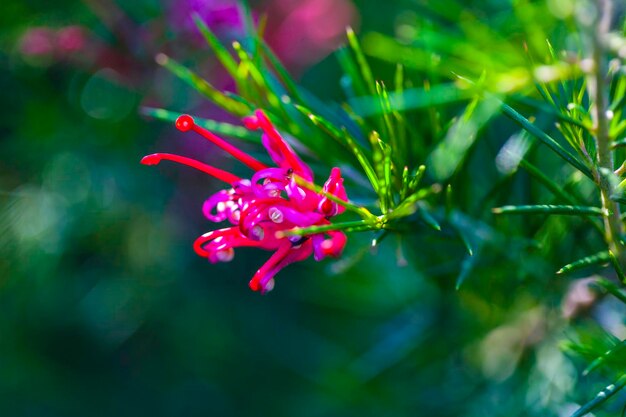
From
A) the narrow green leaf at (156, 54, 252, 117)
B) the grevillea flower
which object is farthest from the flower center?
the narrow green leaf at (156, 54, 252, 117)

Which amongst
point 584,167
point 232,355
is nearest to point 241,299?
point 232,355

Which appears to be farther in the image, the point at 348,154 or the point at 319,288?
the point at 319,288

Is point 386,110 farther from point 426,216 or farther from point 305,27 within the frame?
point 305,27

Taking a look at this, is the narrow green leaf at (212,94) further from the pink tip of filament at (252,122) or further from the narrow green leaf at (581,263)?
the narrow green leaf at (581,263)

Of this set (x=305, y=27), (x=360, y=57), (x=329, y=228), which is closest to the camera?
(x=329, y=228)

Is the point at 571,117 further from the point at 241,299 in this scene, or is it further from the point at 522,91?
the point at 241,299

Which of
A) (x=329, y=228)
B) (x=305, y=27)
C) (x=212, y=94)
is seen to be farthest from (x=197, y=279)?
(x=329, y=228)

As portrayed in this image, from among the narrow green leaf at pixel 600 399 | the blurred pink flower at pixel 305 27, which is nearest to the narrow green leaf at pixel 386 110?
the narrow green leaf at pixel 600 399

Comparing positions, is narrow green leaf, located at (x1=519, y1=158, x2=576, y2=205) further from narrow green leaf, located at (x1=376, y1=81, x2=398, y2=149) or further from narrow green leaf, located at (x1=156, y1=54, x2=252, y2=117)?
narrow green leaf, located at (x1=156, y1=54, x2=252, y2=117)

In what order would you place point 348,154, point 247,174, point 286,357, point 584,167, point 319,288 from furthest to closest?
point 286,357, point 319,288, point 247,174, point 348,154, point 584,167
